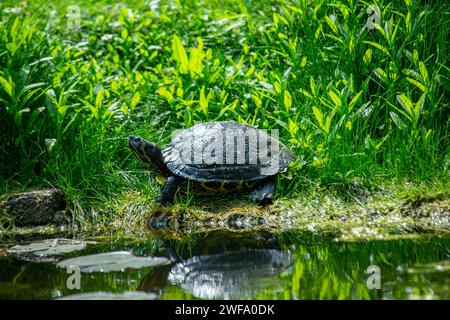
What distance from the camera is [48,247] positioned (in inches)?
178

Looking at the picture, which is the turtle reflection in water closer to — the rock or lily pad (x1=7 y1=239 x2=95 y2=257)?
lily pad (x1=7 y1=239 x2=95 y2=257)

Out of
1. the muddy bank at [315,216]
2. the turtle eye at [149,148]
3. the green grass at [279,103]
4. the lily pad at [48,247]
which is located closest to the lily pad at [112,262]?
the lily pad at [48,247]

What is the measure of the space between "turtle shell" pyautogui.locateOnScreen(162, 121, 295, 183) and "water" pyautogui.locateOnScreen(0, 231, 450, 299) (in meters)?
0.88

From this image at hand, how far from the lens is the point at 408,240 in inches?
166

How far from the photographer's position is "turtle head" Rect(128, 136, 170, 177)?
5309 mm

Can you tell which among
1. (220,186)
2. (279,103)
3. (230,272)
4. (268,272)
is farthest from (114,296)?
(279,103)

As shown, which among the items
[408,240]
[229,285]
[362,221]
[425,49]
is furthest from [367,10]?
[229,285]

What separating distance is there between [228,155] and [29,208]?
184 centimetres

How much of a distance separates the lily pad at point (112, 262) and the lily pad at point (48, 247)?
343mm

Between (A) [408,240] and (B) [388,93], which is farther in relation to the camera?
(B) [388,93]

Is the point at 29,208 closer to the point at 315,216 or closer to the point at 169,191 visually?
the point at 169,191

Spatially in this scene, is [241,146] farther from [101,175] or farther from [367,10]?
[367,10]

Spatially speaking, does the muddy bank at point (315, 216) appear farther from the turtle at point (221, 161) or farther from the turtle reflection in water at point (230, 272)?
the turtle reflection in water at point (230, 272)
